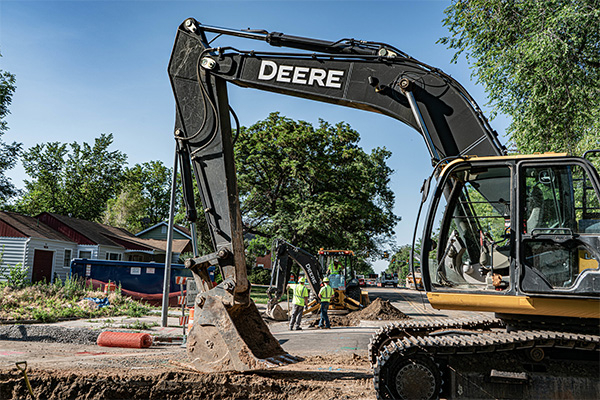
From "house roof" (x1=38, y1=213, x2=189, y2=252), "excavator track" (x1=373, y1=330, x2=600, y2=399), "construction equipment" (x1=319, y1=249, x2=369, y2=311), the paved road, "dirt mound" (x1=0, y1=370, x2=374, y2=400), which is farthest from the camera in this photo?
"house roof" (x1=38, y1=213, x2=189, y2=252)

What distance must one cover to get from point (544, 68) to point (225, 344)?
41.1 ft

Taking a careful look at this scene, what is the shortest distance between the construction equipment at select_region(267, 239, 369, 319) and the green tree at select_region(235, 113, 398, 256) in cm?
569

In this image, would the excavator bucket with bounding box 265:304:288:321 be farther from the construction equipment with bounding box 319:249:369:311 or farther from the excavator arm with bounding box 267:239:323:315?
the construction equipment with bounding box 319:249:369:311

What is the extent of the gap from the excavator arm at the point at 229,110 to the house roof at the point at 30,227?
21327 millimetres

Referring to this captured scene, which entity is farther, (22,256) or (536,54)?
(22,256)

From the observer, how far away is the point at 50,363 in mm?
8008

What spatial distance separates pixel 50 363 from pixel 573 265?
27.1 feet

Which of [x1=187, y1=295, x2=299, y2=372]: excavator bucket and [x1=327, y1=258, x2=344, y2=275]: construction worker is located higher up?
[x1=327, y1=258, x2=344, y2=275]: construction worker

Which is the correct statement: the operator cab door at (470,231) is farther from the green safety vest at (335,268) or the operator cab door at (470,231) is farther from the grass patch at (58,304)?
the green safety vest at (335,268)

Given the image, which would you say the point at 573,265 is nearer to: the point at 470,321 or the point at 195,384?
the point at 470,321

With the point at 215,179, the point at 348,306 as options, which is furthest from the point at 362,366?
the point at 348,306

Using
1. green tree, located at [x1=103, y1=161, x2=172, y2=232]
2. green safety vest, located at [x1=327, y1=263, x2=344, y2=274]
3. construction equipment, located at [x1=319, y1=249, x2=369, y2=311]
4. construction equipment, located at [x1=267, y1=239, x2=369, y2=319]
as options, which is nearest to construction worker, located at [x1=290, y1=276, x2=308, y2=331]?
construction equipment, located at [x1=267, y1=239, x2=369, y2=319]

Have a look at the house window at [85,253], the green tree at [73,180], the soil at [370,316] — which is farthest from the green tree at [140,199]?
the soil at [370,316]

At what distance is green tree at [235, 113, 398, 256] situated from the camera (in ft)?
82.1
